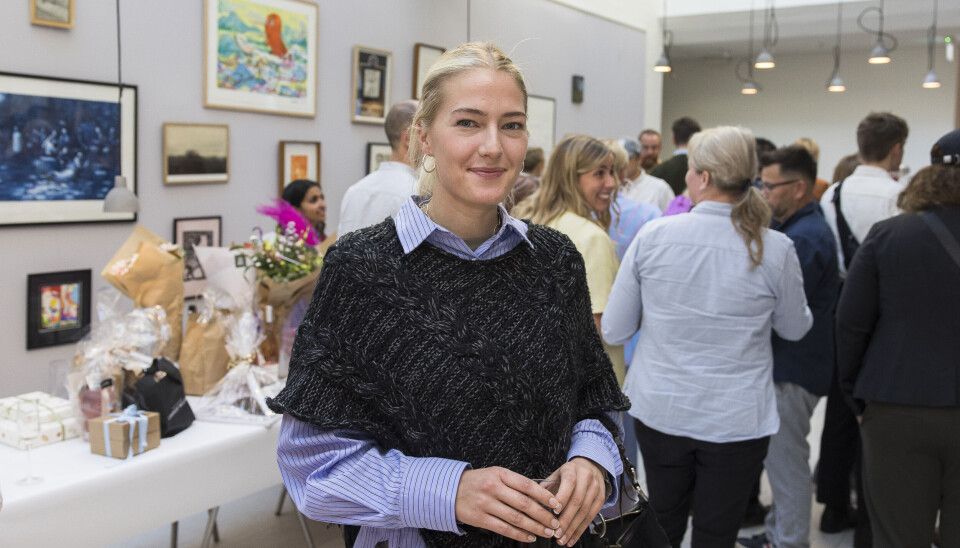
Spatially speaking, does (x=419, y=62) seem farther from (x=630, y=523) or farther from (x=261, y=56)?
(x=630, y=523)

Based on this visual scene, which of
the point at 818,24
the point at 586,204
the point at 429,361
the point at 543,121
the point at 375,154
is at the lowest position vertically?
the point at 429,361

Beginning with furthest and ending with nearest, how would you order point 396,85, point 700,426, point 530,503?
point 396,85, point 700,426, point 530,503

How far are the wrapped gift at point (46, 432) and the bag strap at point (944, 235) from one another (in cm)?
276

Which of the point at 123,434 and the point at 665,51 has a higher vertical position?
the point at 665,51

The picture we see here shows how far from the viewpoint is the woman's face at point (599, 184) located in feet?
10.2

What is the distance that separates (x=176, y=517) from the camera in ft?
8.39

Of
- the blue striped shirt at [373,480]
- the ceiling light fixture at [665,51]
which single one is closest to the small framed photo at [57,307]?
the blue striped shirt at [373,480]

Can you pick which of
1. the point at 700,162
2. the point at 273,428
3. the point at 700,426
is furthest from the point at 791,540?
the point at 273,428

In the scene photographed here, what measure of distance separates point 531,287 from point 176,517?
176cm

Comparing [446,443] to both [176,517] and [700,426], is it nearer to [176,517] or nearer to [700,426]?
[700,426]

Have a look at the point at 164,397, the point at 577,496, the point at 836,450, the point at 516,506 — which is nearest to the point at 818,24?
the point at 836,450

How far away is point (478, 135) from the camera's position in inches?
51.2

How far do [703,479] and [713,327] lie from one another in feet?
1.69

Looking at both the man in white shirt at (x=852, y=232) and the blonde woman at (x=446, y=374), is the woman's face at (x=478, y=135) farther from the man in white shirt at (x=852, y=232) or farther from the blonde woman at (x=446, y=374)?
the man in white shirt at (x=852, y=232)
